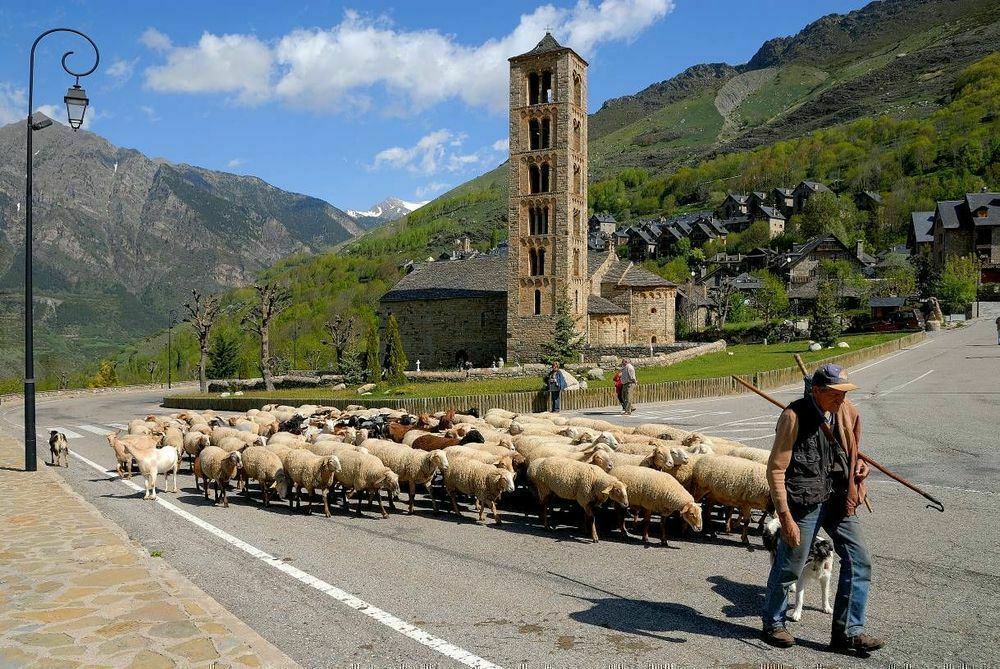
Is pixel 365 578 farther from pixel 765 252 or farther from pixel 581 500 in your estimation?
pixel 765 252

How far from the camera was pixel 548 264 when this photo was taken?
60438 mm

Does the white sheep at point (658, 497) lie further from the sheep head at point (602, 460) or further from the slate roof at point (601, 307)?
the slate roof at point (601, 307)

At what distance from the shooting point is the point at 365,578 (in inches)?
343

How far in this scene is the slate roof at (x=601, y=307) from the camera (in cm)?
6166

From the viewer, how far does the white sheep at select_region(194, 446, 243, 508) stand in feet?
44.7

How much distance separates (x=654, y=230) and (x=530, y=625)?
14661 centimetres

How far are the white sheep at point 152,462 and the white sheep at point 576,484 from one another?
729 centimetres

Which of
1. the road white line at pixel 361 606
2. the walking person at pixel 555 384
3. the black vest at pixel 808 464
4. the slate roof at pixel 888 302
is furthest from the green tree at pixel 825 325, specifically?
the black vest at pixel 808 464

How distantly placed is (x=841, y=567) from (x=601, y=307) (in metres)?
56.1

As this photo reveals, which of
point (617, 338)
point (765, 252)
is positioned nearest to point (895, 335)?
point (617, 338)

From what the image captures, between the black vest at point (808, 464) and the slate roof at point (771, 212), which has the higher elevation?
the slate roof at point (771, 212)

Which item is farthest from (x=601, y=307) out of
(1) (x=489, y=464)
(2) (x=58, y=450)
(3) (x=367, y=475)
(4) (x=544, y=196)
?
(3) (x=367, y=475)

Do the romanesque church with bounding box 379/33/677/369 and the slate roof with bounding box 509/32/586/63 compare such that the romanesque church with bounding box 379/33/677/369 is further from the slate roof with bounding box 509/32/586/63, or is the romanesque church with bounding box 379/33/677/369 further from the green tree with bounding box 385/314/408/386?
the green tree with bounding box 385/314/408/386

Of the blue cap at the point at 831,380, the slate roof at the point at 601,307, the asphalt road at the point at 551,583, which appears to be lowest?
the asphalt road at the point at 551,583
